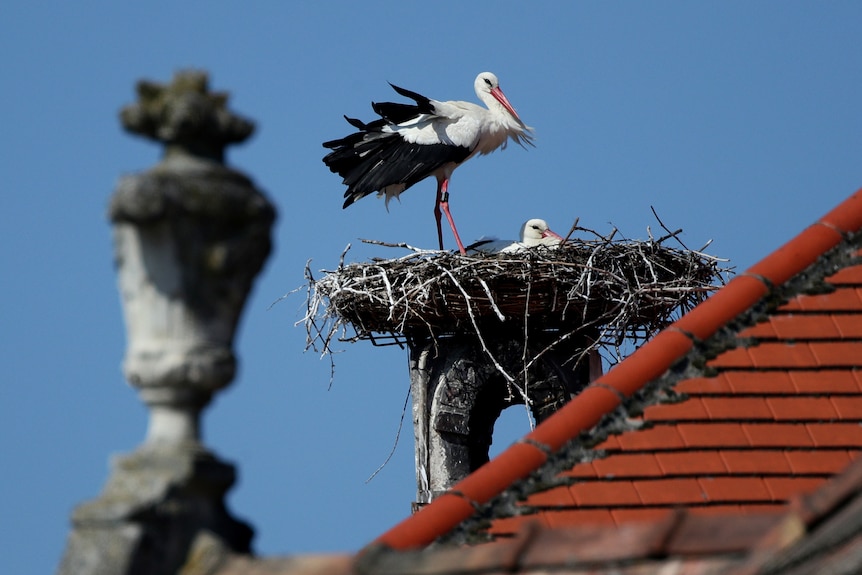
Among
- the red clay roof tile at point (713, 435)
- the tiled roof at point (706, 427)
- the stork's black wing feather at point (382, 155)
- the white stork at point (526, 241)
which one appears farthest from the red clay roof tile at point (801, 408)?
the stork's black wing feather at point (382, 155)

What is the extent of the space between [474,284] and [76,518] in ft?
19.1

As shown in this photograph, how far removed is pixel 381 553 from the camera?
309cm

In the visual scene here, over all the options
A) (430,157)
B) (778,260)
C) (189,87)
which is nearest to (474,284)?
(430,157)

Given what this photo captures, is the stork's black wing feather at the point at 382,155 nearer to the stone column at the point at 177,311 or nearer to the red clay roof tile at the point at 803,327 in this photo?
the red clay roof tile at the point at 803,327

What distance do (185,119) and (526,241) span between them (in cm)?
722

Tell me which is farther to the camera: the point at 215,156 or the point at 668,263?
the point at 668,263

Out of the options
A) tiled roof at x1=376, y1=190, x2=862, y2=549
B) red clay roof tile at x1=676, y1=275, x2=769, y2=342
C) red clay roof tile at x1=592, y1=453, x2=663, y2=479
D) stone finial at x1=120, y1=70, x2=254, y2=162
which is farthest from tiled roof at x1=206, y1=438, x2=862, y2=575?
red clay roof tile at x1=676, y1=275, x2=769, y2=342

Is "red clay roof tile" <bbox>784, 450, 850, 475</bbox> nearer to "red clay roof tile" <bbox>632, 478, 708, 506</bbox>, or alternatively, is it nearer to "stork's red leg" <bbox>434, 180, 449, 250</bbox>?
"red clay roof tile" <bbox>632, 478, 708, 506</bbox>

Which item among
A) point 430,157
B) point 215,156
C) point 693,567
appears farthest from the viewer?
point 430,157

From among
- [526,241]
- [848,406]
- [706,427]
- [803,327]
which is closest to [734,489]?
[706,427]

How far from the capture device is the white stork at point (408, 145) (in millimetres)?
10133

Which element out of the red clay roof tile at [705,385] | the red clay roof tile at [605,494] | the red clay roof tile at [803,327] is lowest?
the red clay roof tile at [605,494]

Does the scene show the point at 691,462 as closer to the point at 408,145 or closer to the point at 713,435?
the point at 713,435

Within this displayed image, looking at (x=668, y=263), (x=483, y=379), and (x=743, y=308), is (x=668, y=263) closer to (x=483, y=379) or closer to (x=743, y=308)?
(x=483, y=379)
